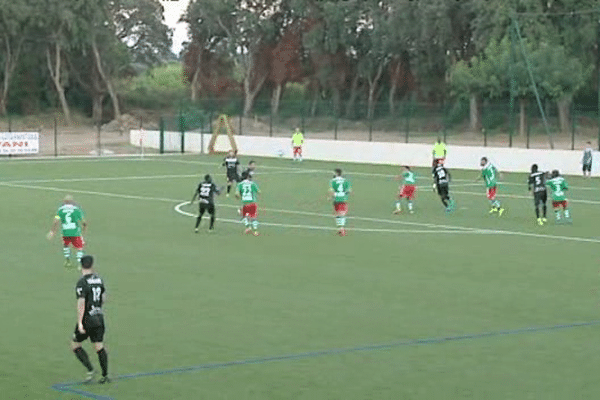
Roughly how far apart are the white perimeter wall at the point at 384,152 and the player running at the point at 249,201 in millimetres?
26725

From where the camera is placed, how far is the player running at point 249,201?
36.0 m

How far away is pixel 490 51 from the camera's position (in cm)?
8819

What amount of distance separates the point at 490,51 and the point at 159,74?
6550 centimetres

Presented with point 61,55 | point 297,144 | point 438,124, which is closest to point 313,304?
point 297,144

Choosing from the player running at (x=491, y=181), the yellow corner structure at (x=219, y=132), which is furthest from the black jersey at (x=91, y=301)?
the yellow corner structure at (x=219, y=132)

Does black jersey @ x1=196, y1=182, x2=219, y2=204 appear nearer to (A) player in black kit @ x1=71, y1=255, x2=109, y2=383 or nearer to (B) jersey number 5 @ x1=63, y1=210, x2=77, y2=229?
(B) jersey number 5 @ x1=63, y1=210, x2=77, y2=229

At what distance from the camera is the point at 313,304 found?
2445cm

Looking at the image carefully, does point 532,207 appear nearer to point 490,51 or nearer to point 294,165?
point 294,165

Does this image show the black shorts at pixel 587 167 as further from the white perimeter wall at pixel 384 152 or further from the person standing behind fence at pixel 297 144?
the person standing behind fence at pixel 297 144

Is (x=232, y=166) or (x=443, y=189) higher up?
(x=232, y=166)

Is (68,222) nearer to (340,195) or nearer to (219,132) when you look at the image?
(340,195)

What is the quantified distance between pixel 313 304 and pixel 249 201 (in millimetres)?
12018

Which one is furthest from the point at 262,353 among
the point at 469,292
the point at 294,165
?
the point at 294,165

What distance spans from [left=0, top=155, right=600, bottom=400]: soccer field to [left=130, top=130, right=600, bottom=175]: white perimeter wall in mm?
15339
